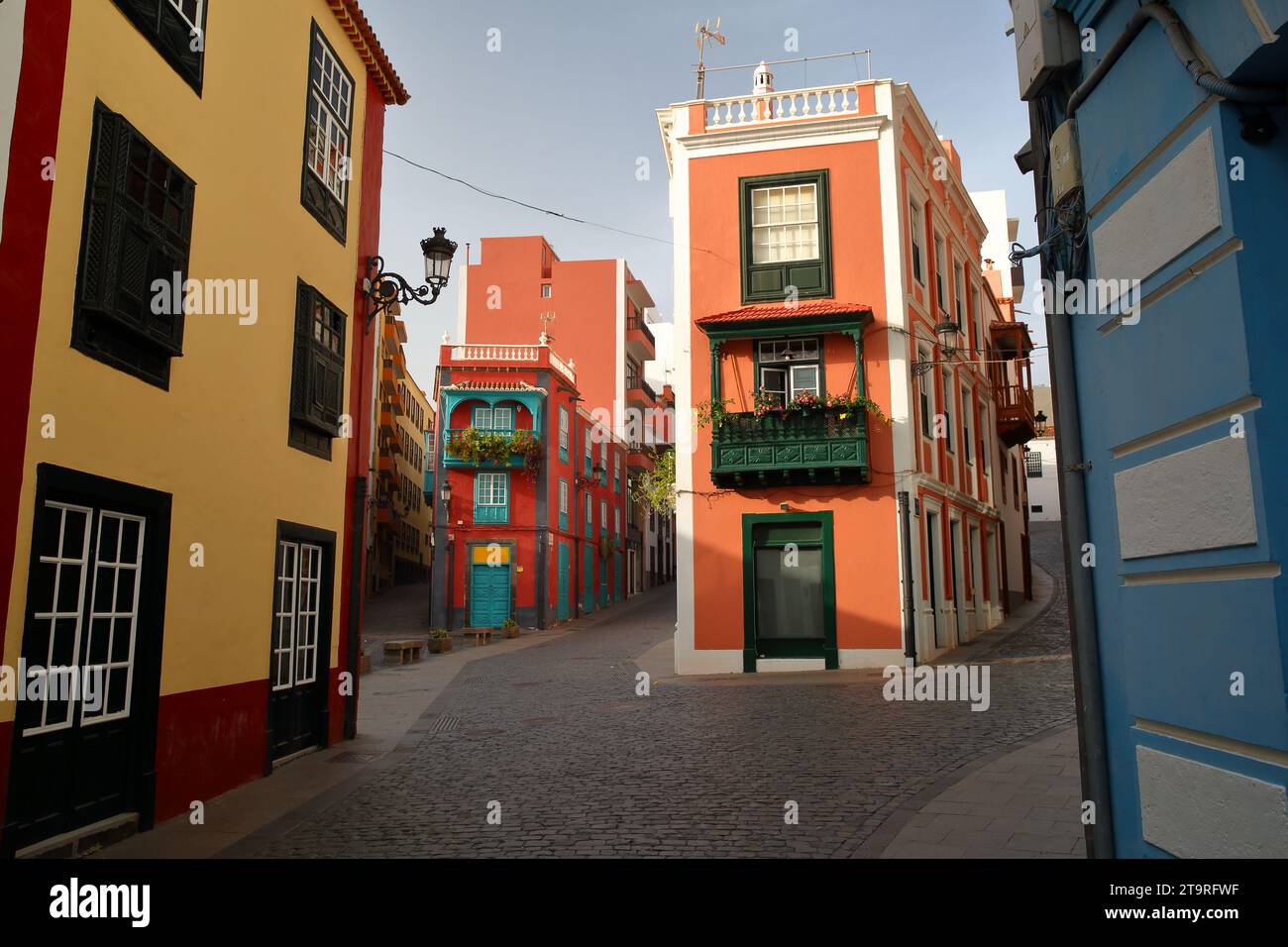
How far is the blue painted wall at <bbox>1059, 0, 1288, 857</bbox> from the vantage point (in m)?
3.30

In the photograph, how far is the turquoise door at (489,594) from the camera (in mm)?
32781

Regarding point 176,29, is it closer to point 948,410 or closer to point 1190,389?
point 1190,389

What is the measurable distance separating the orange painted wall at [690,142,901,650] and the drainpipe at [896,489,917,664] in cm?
29

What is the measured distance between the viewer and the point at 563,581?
3584 cm

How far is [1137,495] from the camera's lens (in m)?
4.04

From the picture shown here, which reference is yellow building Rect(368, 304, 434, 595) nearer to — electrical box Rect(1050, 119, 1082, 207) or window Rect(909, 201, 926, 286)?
window Rect(909, 201, 926, 286)

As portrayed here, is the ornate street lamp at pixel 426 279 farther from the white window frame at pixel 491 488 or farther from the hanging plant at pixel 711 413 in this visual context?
the white window frame at pixel 491 488

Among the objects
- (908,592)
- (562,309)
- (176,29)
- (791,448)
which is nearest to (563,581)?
(562,309)

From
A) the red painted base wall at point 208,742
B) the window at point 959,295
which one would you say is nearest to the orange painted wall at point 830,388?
the window at point 959,295

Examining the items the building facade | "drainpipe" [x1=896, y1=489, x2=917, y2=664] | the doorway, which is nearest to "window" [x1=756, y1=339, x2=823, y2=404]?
"drainpipe" [x1=896, y1=489, x2=917, y2=664]

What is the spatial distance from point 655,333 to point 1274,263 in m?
55.3

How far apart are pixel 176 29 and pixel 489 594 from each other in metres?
26.5
